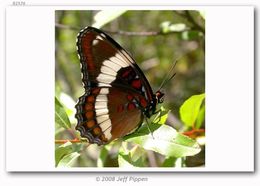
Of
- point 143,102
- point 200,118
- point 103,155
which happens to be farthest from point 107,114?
point 200,118

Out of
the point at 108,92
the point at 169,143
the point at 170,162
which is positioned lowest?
the point at 170,162

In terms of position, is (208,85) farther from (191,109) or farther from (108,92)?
(108,92)

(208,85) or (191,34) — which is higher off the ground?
(191,34)

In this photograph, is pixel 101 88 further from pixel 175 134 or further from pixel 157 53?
pixel 157 53

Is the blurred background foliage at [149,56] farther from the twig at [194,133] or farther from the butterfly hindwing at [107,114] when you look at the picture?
the butterfly hindwing at [107,114]

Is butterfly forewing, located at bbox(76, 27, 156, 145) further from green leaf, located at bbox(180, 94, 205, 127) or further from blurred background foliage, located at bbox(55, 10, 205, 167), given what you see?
blurred background foliage, located at bbox(55, 10, 205, 167)

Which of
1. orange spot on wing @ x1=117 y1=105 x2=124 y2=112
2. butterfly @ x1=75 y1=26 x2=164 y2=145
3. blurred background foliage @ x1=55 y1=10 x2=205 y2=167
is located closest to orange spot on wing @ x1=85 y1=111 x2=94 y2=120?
butterfly @ x1=75 y1=26 x2=164 y2=145
